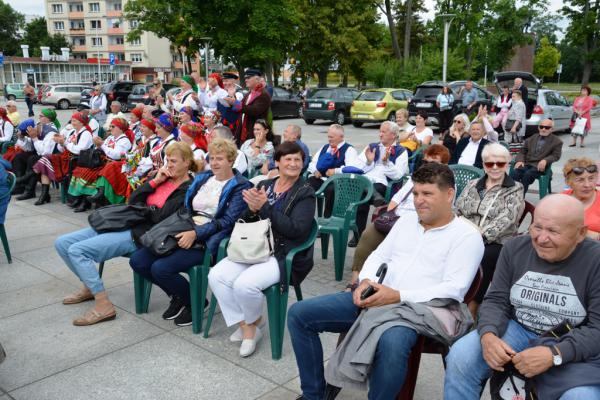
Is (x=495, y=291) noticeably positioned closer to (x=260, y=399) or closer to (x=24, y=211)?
(x=260, y=399)

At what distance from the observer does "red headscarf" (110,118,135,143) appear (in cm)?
780

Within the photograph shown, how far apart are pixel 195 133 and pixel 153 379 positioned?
3.52m

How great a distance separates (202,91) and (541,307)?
24.4ft

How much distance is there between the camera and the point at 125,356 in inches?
146

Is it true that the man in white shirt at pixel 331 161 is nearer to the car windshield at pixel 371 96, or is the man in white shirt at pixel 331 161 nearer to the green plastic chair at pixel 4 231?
the green plastic chair at pixel 4 231

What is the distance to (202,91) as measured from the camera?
29.5 feet

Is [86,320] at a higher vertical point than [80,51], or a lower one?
lower

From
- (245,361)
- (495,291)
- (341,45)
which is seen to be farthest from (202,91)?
(341,45)

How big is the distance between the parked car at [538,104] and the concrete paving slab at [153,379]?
44.9ft

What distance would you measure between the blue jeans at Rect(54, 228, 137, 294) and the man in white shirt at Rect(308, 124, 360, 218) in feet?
8.83

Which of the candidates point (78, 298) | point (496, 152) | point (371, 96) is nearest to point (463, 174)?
point (496, 152)

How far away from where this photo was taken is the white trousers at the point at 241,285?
360 cm

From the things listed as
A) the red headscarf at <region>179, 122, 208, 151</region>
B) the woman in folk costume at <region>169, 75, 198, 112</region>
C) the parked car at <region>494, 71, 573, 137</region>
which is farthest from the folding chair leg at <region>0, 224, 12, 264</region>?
the parked car at <region>494, 71, 573, 137</region>

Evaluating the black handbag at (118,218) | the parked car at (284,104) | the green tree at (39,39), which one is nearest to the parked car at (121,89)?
the parked car at (284,104)
